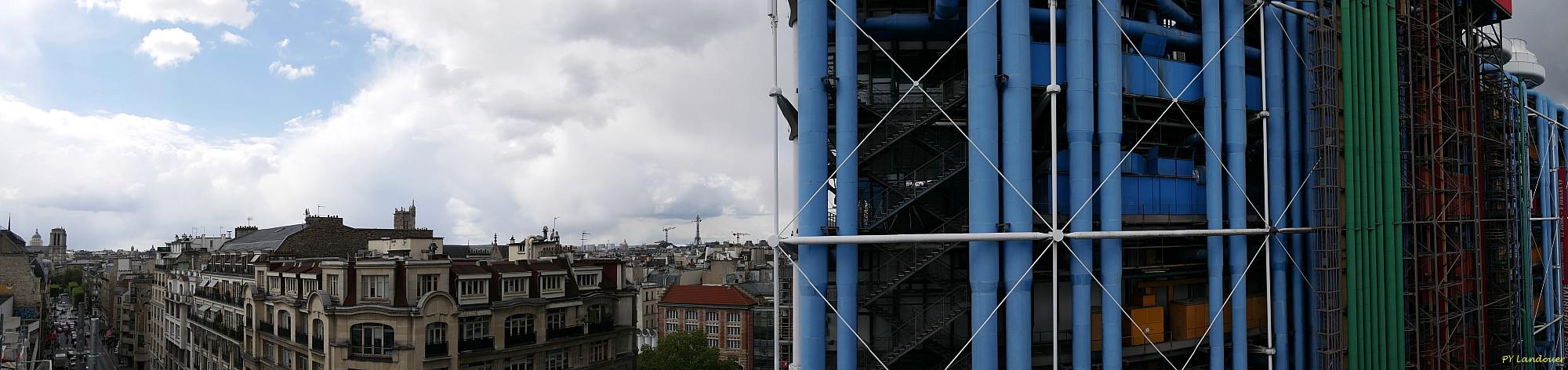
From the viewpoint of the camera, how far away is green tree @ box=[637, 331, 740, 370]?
6053 cm

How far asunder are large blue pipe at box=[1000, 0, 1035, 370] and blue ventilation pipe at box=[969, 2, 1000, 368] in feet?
1.11

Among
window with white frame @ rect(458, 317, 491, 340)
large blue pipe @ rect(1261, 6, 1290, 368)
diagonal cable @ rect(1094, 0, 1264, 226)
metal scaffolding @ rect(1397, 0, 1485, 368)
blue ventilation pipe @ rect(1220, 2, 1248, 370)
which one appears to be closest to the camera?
diagonal cable @ rect(1094, 0, 1264, 226)

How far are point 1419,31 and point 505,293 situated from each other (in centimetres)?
3862

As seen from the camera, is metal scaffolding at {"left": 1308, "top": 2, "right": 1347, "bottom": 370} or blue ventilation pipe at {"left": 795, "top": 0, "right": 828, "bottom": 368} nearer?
blue ventilation pipe at {"left": 795, "top": 0, "right": 828, "bottom": 368}

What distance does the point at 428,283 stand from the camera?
36.8 meters

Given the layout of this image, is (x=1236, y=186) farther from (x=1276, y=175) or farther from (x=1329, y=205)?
(x=1329, y=205)

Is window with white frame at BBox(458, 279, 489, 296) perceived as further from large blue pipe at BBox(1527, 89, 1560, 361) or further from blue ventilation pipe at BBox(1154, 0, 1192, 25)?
large blue pipe at BBox(1527, 89, 1560, 361)

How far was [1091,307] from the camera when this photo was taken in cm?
2250

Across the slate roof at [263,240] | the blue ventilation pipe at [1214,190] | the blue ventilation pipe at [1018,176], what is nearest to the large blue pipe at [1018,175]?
the blue ventilation pipe at [1018,176]

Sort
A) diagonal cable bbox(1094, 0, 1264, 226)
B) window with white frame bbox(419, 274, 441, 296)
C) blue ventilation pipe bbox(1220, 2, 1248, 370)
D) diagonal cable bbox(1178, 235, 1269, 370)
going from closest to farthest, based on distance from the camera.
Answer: diagonal cable bbox(1094, 0, 1264, 226)
diagonal cable bbox(1178, 235, 1269, 370)
blue ventilation pipe bbox(1220, 2, 1248, 370)
window with white frame bbox(419, 274, 441, 296)

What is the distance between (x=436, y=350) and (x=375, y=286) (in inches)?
153

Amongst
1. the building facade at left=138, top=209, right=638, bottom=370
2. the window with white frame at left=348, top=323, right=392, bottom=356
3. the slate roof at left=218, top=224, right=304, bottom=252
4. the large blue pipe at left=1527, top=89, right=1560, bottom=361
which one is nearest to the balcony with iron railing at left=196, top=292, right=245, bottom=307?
the building facade at left=138, top=209, right=638, bottom=370

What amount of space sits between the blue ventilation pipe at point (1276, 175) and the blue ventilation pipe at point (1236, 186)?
1.38m

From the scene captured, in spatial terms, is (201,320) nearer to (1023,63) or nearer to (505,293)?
(505,293)
